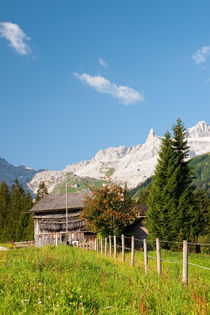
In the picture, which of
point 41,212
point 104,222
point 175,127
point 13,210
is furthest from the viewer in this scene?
point 13,210

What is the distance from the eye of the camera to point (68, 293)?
518 centimetres

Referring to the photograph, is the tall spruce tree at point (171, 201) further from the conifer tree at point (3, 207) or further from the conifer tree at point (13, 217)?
the conifer tree at point (3, 207)

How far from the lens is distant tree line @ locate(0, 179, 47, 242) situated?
5306 cm

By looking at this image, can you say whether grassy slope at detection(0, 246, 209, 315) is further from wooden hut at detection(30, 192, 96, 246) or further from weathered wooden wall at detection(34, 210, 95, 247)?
weathered wooden wall at detection(34, 210, 95, 247)

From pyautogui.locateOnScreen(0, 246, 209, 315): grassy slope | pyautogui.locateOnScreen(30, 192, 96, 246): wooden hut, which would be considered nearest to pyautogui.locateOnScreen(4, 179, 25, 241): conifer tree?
pyautogui.locateOnScreen(30, 192, 96, 246): wooden hut

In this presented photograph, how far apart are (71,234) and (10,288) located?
103ft

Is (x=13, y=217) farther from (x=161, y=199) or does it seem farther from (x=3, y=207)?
(x=161, y=199)

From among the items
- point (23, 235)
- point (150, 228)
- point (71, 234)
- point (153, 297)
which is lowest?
point (23, 235)

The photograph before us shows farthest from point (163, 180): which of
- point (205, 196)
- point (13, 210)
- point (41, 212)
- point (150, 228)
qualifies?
point (13, 210)

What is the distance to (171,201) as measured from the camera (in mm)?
25625

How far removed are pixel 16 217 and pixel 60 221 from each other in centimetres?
2473

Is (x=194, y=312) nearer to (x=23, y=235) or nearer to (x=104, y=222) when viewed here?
(x=104, y=222)

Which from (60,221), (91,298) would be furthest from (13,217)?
(91,298)

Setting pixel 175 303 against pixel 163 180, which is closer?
pixel 175 303
